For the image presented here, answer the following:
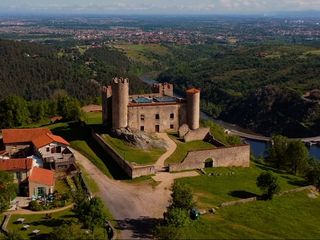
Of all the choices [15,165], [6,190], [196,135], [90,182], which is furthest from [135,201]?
[196,135]

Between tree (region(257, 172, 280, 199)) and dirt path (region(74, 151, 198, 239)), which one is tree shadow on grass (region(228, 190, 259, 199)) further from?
dirt path (region(74, 151, 198, 239))

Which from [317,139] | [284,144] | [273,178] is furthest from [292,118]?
[273,178]

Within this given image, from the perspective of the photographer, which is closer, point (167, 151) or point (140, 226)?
point (140, 226)

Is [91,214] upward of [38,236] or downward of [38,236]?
upward

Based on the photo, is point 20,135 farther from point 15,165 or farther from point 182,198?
point 182,198

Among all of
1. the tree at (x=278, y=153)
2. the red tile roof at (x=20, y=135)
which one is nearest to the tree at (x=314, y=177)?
the tree at (x=278, y=153)

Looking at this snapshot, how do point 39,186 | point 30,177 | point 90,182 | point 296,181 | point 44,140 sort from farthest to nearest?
point 44,140 → point 296,181 → point 90,182 → point 30,177 → point 39,186

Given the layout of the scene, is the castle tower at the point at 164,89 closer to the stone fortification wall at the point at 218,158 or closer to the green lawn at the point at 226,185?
the stone fortification wall at the point at 218,158
